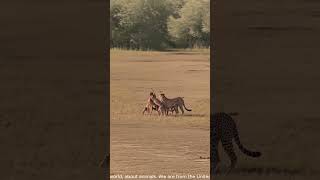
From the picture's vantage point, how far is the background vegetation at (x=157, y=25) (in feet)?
109

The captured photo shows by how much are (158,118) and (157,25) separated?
778 inches

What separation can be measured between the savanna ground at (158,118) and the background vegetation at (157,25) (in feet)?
7.17

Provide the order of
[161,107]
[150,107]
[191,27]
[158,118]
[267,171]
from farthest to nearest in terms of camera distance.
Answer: [191,27]
[150,107]
[161,107]
[158,118]
[267,171]

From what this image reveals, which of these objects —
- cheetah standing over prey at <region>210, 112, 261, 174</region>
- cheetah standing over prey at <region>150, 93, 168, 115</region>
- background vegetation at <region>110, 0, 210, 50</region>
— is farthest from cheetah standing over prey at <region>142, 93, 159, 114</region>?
background vegetation at <region>110, 0, 210, 50</region>

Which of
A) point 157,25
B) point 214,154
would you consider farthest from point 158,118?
point 157,25

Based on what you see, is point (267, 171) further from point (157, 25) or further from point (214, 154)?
point (157, 25)

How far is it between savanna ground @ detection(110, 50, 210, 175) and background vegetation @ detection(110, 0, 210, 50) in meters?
2.19

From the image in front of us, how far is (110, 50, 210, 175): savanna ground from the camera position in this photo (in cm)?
1007

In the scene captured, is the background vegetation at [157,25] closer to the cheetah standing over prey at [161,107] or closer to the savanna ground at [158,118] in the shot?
the savanna ground at [158,118]

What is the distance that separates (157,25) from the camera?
34438mm

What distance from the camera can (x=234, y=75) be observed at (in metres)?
26.2
